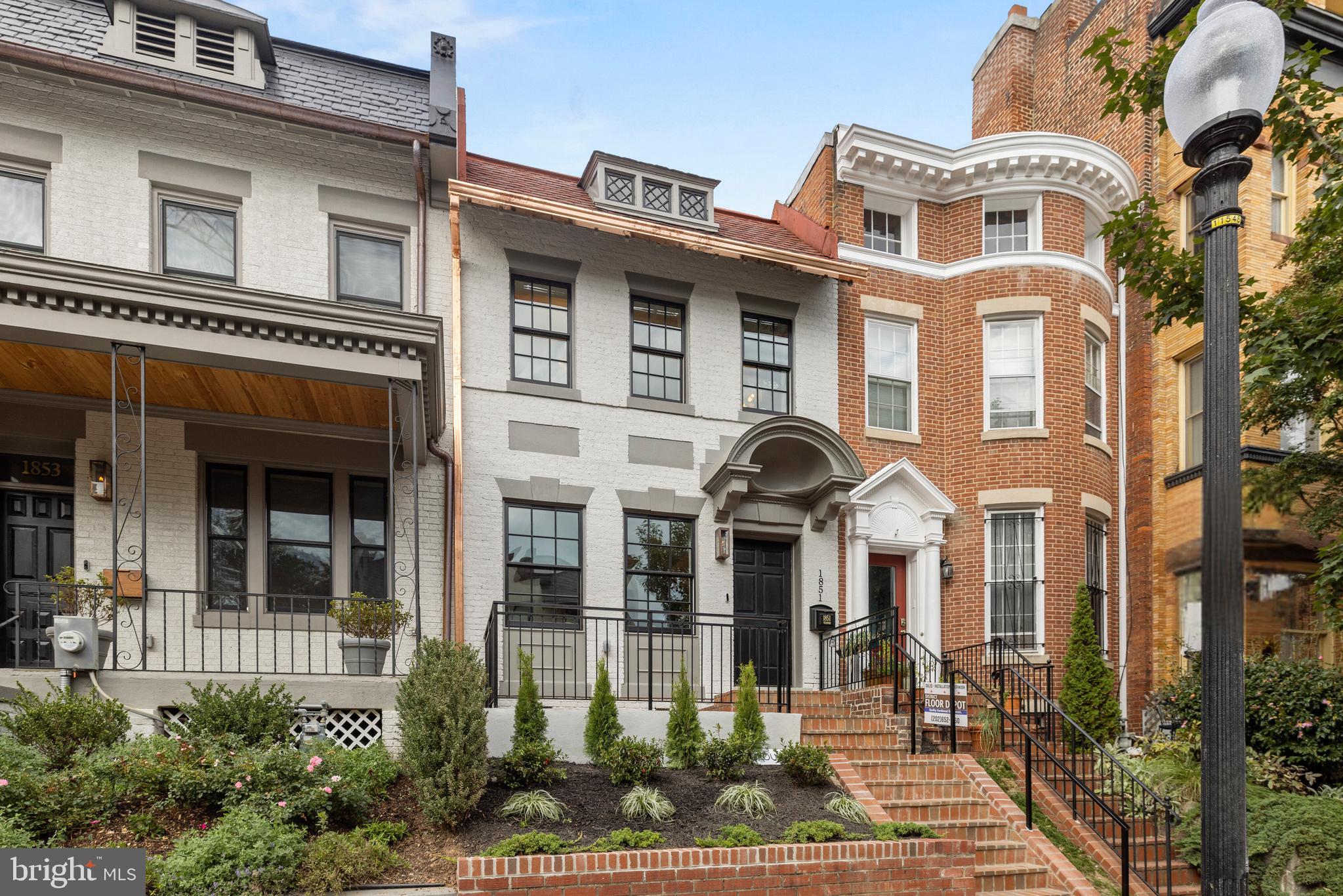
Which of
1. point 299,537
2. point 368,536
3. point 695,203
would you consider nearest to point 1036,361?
point 695,203

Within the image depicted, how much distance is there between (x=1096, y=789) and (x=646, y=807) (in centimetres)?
538

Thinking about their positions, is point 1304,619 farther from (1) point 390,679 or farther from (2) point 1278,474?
(1) point 390,679

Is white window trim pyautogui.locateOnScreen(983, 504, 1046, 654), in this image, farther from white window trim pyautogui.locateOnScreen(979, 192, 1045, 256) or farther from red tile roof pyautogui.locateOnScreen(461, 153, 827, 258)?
red tile roof pyautogui.locateOnScreen(461, 153, 827, 258)

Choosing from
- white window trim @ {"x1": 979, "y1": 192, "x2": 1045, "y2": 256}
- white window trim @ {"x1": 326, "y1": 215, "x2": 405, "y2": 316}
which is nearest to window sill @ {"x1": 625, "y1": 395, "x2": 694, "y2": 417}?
white window trim @ {"x1": 326, "y1": 215, "x2": 405, "y2": 316}

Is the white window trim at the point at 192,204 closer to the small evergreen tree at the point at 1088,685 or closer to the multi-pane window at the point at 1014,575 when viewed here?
the multi-pane window at the point at 1014,575

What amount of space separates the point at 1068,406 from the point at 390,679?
33.7ft

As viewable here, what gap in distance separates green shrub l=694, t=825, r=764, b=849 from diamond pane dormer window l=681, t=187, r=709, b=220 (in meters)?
8.99

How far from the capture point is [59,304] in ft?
27.8

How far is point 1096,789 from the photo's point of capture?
406 inches

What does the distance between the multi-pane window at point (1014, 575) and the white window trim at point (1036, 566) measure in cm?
1

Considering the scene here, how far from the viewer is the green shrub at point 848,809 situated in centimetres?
843

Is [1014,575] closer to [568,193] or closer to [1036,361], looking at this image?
[1036,361]

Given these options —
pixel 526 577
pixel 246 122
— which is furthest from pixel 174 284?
pixel 526 577

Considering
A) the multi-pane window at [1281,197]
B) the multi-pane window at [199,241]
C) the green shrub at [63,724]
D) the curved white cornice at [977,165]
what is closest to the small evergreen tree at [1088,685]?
the curved white cornice at [977,165]
